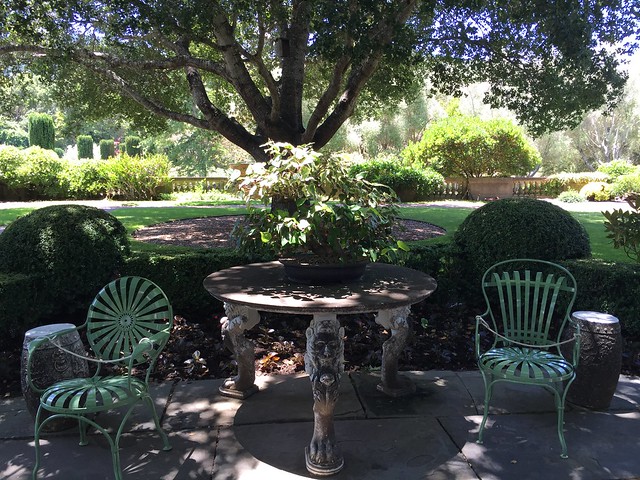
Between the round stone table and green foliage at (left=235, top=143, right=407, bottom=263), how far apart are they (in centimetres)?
25

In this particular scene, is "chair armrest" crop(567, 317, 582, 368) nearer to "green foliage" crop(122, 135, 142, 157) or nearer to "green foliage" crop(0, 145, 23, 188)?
"green foliage" crop(0, 145, 23, 188)

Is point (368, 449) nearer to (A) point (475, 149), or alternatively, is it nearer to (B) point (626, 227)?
(B) point (626, 227)

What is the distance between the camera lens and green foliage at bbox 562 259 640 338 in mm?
4469

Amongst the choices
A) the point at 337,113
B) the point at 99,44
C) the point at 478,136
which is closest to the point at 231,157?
the point at 478,136

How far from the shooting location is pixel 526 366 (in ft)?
10.2

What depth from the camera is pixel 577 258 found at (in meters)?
5.20

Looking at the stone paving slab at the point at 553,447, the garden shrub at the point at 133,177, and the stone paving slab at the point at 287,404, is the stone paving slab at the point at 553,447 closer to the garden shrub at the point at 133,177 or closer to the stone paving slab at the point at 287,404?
the stone paving slab at the point at 287,404

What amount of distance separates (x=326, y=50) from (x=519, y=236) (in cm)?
346

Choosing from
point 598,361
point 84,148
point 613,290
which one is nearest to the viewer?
point 598,361

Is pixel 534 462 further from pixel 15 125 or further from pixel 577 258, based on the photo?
pixel 15 125

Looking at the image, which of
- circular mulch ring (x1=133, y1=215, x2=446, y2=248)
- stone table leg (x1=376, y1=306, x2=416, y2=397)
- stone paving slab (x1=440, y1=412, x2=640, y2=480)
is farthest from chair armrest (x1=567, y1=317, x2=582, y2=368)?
circular mulch ring (x1=133, y1=215, x2=446, y2=248)

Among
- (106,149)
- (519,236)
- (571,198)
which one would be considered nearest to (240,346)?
(519,236)

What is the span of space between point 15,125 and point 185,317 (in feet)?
194

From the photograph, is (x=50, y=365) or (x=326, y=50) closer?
(x=50, y=365)
